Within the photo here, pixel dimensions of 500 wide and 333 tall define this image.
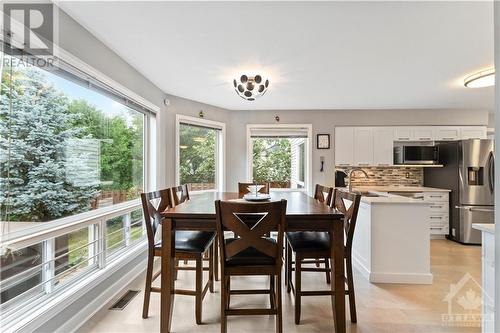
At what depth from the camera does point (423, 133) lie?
4879mm

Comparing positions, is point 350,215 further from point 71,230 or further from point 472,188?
point 472,188

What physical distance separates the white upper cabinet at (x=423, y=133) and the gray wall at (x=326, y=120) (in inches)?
5.2

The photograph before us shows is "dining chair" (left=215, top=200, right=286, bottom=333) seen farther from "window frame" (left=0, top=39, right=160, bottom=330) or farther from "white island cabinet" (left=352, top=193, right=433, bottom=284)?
"white island cabinet" (left=352, top=193, right=433, bottom=284)

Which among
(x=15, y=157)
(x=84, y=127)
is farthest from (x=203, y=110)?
(x=15, y=157)

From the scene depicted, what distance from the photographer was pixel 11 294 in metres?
1.61

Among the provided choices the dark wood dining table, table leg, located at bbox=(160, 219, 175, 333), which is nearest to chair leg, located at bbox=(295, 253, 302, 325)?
the dark wood dining table

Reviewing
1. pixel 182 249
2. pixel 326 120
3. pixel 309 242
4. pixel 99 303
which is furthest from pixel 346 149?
pixel 99 303

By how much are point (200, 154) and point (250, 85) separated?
210 centimetres

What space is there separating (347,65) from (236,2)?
1623 mm

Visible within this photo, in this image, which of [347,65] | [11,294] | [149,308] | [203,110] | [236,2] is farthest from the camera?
[203,110]

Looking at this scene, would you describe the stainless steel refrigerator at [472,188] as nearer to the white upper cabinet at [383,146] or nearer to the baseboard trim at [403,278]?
the white upper cabinet at [383,146]

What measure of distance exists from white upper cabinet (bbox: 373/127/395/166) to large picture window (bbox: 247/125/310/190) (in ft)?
4.50

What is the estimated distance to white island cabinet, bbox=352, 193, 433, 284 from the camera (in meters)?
2.77

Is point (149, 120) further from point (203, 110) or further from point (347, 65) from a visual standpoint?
point (347, 65)
